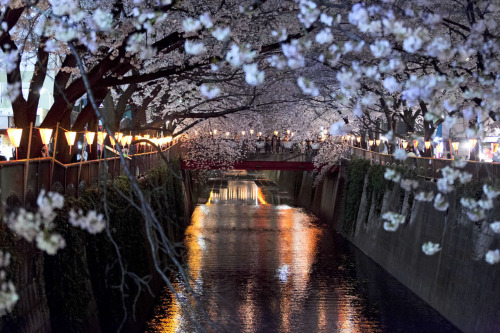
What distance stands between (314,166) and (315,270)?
14208 millimetres

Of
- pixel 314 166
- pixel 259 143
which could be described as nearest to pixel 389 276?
pixel 314 166

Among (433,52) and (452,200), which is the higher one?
(433,52)

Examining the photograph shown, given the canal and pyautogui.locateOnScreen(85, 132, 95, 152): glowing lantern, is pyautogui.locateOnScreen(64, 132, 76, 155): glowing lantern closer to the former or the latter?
pyautogui.locateOnScreen(85, 132, 95, 152): glowing lantern

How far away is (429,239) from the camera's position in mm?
19500

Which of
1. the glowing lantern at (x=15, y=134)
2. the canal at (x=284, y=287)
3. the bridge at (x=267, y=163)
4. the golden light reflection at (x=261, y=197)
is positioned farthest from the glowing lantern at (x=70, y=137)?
the golden light reflection at (x=261, y=197)

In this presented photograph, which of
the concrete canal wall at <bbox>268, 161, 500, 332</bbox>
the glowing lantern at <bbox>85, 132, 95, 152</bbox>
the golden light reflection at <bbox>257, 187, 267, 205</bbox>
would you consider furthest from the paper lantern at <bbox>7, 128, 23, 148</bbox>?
the golden light reflection at <bbox>257, 187, 267, 205</bbox>

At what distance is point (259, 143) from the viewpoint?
1676 inches

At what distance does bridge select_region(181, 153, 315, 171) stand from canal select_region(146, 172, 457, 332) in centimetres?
324

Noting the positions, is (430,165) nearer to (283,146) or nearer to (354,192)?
(354,192)

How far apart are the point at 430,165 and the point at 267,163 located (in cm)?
1751

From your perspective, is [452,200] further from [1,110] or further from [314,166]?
[1,110]

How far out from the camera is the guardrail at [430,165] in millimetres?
14773

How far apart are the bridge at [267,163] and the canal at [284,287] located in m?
3.24

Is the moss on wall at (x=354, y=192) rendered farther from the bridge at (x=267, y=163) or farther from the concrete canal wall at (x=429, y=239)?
the bridge at (x=267, y=163)
